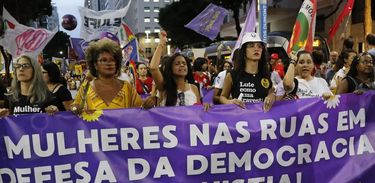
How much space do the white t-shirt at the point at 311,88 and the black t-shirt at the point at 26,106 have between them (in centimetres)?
250

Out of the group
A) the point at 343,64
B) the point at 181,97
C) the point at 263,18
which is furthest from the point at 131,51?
the point at 181,97

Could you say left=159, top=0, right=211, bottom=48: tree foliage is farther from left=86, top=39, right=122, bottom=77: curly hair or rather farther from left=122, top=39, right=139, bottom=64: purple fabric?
left=86, top=39, right=122, bottom=77: curly hair

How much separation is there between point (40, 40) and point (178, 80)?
18.3 ft

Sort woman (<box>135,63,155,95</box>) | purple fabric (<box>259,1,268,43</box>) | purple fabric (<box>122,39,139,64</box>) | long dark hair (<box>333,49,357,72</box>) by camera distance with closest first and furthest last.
A: long dark hair (<box>333,49,357,72</box>), woman (<box>135,63,155,95</box>), purple fabric (<box>259,1,268,43</box>), purple fabric (<box>122,39,139,64</box>)

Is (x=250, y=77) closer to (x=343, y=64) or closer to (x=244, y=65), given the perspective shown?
(x=244, y=65)

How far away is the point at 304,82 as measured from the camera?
15.8 ft

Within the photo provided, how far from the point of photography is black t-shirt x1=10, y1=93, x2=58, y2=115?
14.5 ft

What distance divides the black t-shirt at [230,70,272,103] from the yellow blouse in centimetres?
103

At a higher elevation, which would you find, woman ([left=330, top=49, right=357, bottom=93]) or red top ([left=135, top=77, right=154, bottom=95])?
woman ([left=330, top=49, right=357, bottom=93])

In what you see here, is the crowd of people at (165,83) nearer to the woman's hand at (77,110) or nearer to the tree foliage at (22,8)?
the woman's hand at (77,110)

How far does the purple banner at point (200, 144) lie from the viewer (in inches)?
153

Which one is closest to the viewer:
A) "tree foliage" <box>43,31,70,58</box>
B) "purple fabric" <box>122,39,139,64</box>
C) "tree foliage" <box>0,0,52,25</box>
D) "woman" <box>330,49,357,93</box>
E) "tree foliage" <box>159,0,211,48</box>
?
"woman" <box>330,49,357,93</box>

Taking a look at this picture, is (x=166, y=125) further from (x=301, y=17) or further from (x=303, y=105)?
(x=301, y=17)

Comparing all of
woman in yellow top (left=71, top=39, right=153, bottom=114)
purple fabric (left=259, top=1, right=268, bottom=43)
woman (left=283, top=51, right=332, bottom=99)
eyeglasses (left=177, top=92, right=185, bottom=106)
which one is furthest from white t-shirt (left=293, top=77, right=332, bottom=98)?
purple fabric (left=259, top=1, right=268, bottom=43)
